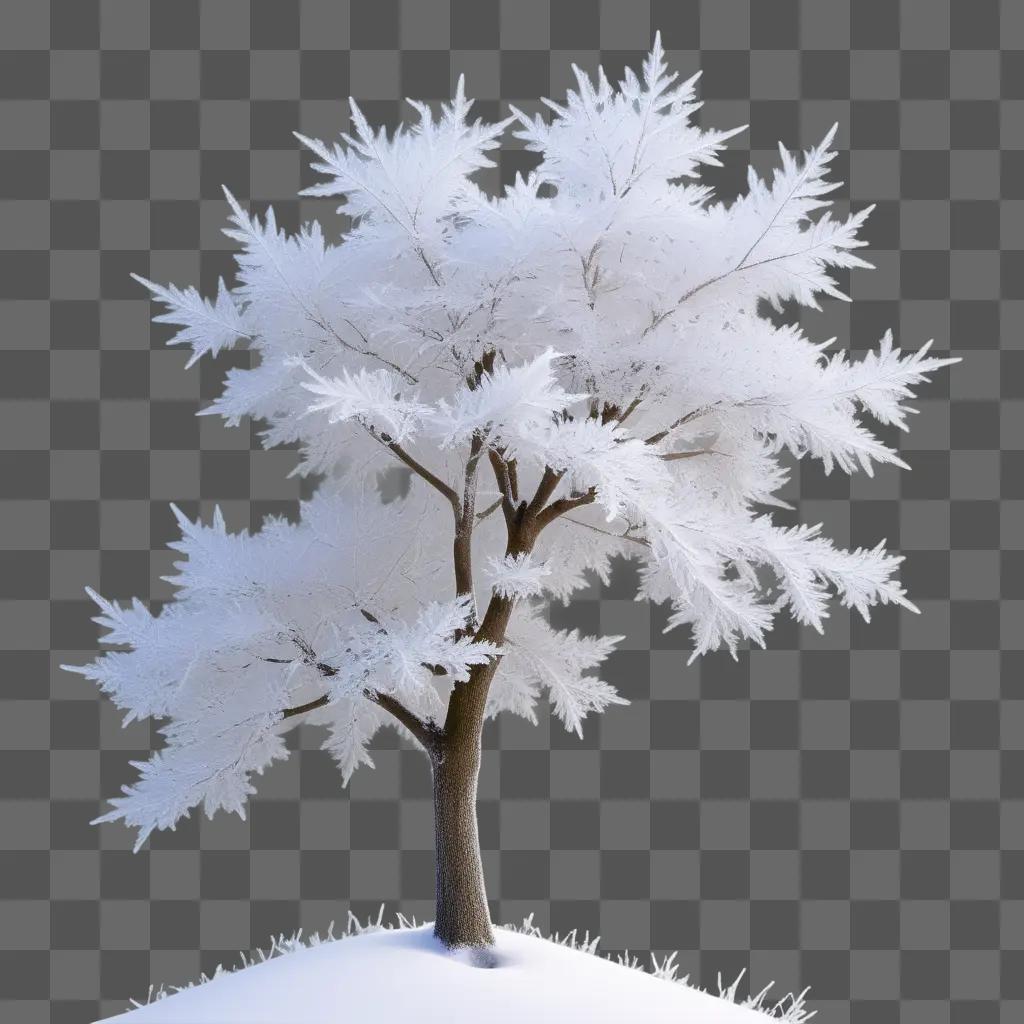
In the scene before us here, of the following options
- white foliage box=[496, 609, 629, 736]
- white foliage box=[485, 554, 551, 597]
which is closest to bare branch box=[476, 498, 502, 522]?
white foliage box=[496, 609, 629, 736]

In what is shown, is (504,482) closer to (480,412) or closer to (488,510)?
(488,510)

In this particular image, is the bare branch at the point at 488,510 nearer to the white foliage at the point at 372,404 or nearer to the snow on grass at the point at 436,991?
the white foliage at the point at 372,404

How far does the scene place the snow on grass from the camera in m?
4.95

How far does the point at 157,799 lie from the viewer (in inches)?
207

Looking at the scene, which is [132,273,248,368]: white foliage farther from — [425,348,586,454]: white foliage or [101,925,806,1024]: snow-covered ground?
[101,925,806,1024]: snow-covered ground

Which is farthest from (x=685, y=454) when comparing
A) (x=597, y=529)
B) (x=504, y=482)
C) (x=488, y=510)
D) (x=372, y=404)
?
(x=372, y=404)

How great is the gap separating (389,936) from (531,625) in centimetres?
122

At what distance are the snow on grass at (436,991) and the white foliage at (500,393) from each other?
0.61m

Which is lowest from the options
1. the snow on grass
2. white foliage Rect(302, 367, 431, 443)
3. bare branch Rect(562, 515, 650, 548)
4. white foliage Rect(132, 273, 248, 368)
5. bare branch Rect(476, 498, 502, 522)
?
the snow on grass

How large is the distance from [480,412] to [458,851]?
1.62 metres

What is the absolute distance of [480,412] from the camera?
4672 mm

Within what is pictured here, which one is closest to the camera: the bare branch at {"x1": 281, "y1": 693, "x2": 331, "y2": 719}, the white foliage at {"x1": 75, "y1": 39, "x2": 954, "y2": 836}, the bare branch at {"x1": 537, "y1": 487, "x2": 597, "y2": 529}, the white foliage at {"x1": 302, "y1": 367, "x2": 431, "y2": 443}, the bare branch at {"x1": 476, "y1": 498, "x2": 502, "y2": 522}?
the white foliage at {"x1": 302, "y1": 367, "x2": 431, "y2": 443}

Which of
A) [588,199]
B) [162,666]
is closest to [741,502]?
[588,199]

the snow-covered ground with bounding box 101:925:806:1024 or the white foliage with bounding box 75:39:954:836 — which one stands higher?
the white foliage with bounding box 75:39:954:836
